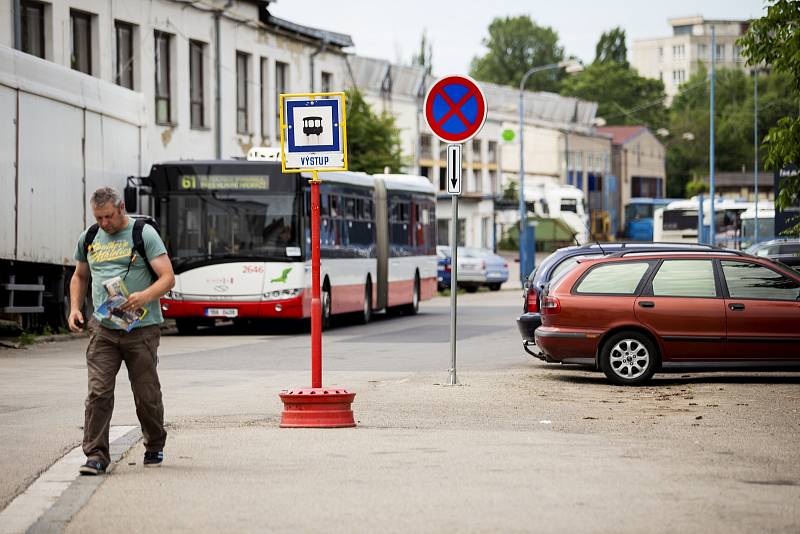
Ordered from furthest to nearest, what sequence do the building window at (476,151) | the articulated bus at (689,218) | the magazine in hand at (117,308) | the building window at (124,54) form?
the building window at (476,151) → the articulated bus at (689,218) → the building window at (124,54) → the magazine in hand at (117,308)

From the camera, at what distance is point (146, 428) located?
10.1 meters

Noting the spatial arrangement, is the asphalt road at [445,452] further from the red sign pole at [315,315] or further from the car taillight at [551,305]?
the car taillight at [551,305]

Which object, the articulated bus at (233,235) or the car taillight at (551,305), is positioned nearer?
the car taillight at (551,305)

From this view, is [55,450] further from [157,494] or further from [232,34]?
[232,34]

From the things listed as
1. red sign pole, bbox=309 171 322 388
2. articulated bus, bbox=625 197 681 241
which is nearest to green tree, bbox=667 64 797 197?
articulated bus, bbox=625 197 681 241

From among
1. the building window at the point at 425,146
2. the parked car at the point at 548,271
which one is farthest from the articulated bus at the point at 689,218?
the parked car at the point at 548,271

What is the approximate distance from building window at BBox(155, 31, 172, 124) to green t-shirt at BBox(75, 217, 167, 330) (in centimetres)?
2944

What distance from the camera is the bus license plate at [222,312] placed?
88.0ft

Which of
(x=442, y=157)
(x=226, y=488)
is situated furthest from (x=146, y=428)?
(x=442, y=157)

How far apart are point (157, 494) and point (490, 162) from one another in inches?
3026

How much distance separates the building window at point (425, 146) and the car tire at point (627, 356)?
57.5 metres

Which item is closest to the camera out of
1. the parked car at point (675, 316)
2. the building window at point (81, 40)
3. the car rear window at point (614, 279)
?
the parked car at point (675, 316)

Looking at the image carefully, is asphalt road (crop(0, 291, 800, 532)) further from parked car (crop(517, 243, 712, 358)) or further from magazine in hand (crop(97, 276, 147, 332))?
magazine in hand (crop(97, 276, 147, 332))

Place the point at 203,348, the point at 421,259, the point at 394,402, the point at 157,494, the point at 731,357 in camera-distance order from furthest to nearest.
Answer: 1. the point at 421,259
2. the point at 203,348
3. the point at 731,357
4. the point at 394,402
5. the point at 157,494
